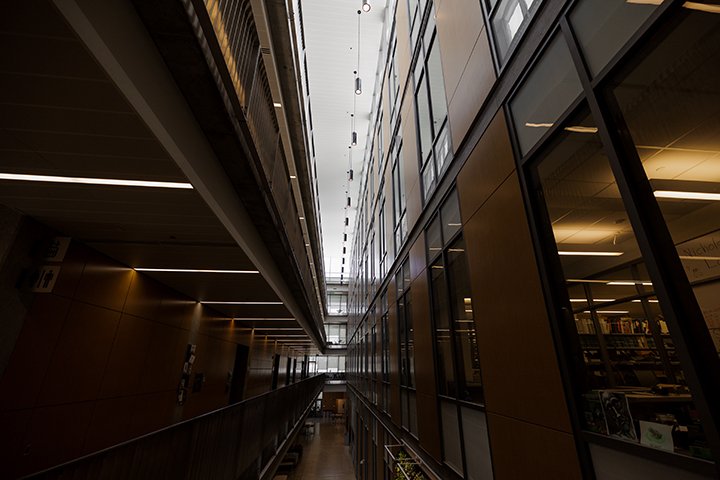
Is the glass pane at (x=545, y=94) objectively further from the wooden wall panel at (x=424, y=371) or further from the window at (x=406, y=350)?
the window at (x=406, y=350)

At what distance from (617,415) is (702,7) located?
2191 millimetres

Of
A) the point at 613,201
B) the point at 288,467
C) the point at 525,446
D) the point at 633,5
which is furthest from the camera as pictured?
the point at 288,467

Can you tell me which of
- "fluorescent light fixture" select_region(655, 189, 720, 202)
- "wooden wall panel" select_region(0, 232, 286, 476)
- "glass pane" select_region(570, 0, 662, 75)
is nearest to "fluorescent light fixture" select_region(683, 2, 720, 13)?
"glass pane" select_region(570, 0, 662, 75)

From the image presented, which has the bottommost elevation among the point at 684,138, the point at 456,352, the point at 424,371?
the point at 424,371

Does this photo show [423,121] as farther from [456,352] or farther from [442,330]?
[456,352]

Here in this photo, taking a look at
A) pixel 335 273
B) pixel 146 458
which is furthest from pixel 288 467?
pixel 335 273

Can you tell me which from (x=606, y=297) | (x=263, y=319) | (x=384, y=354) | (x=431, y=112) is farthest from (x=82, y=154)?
(x=263, y=319)

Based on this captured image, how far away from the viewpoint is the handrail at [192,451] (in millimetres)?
2879

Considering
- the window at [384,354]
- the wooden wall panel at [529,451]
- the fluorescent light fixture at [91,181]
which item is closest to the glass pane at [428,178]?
the wooden wall panel at [529,451]

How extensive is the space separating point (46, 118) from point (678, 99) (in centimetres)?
406

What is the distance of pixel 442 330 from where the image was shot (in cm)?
534

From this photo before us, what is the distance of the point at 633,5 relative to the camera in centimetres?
191

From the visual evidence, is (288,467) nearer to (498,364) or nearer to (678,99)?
(498,364)

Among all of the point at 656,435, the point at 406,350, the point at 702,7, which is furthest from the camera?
the point at 406,350
